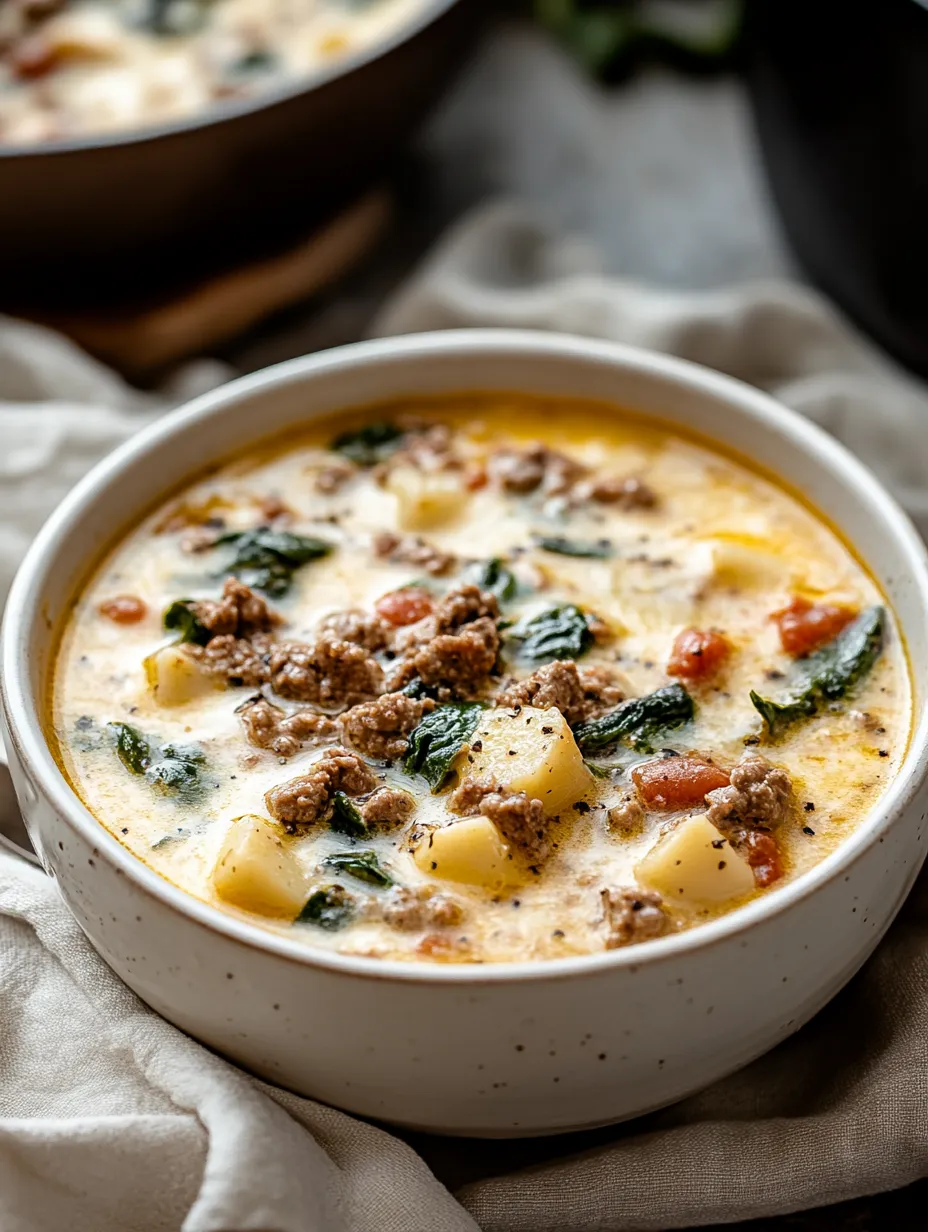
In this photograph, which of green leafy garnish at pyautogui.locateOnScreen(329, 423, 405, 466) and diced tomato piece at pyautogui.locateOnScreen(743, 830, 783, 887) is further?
green leafy garnish at pyautogui.locateOnScreen(329, 423, 405, 466)

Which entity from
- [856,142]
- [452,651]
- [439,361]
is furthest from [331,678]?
[856,142]

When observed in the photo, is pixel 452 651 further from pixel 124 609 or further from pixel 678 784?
pixel 124 609

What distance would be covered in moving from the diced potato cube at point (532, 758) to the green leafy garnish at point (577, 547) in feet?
2.08

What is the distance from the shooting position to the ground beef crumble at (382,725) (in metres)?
3.10

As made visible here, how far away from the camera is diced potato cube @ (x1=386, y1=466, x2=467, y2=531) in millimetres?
3725

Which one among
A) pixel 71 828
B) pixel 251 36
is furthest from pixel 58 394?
pixel 71 828

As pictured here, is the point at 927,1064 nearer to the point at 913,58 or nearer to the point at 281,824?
the point at 281,824

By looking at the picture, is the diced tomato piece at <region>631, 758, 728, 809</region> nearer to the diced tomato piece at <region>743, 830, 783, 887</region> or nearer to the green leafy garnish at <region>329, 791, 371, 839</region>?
the diced tomato piece at <region>743, 830, 783, 887</region>

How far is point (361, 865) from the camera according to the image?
2867 millimetres

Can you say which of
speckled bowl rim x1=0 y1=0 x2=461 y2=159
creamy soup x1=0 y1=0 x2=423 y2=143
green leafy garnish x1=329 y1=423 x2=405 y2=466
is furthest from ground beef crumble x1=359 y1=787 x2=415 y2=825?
creamy soup x1=0 y1=0 x2=423 y2=143

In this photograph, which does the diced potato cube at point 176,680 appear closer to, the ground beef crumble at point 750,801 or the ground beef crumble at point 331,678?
the ground beef crumble at point 331,678

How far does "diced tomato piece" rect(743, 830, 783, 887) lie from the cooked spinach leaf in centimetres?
117

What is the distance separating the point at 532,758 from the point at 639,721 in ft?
0.93

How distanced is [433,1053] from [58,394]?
273cm
